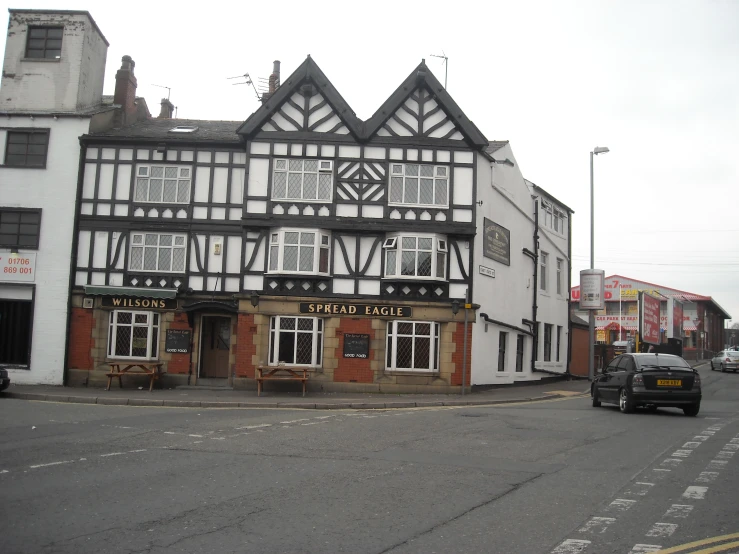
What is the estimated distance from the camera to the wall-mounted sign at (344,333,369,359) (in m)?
24.4

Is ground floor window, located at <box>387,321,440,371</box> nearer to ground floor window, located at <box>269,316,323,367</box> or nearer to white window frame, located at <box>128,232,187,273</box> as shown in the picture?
ground floor window, located at <box>269,316,323,367</box>

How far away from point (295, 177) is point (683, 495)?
18612 mm

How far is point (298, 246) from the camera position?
24.5m

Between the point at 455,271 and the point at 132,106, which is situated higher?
the point at 132,106

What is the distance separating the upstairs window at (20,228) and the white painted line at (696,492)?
23096mm

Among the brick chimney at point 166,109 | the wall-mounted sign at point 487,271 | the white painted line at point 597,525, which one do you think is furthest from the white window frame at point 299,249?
the white painted line at point 597,525

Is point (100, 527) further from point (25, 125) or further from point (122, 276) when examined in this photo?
point (25, 125)

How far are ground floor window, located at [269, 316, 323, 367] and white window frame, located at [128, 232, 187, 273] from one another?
13.3ft

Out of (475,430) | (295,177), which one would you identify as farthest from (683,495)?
(295,177)

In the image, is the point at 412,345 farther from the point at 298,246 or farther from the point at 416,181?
the point at 416,181

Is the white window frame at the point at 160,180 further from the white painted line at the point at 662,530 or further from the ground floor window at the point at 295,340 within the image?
the white painted line at the point at 662,530

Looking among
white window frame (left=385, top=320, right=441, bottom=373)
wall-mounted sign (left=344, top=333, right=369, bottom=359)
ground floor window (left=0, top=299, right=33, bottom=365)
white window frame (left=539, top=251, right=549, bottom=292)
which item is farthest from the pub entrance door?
white window frame (left=539, top=251, right=549, bottom=292)

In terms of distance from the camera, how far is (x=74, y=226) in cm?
2570

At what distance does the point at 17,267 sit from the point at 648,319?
101ft
